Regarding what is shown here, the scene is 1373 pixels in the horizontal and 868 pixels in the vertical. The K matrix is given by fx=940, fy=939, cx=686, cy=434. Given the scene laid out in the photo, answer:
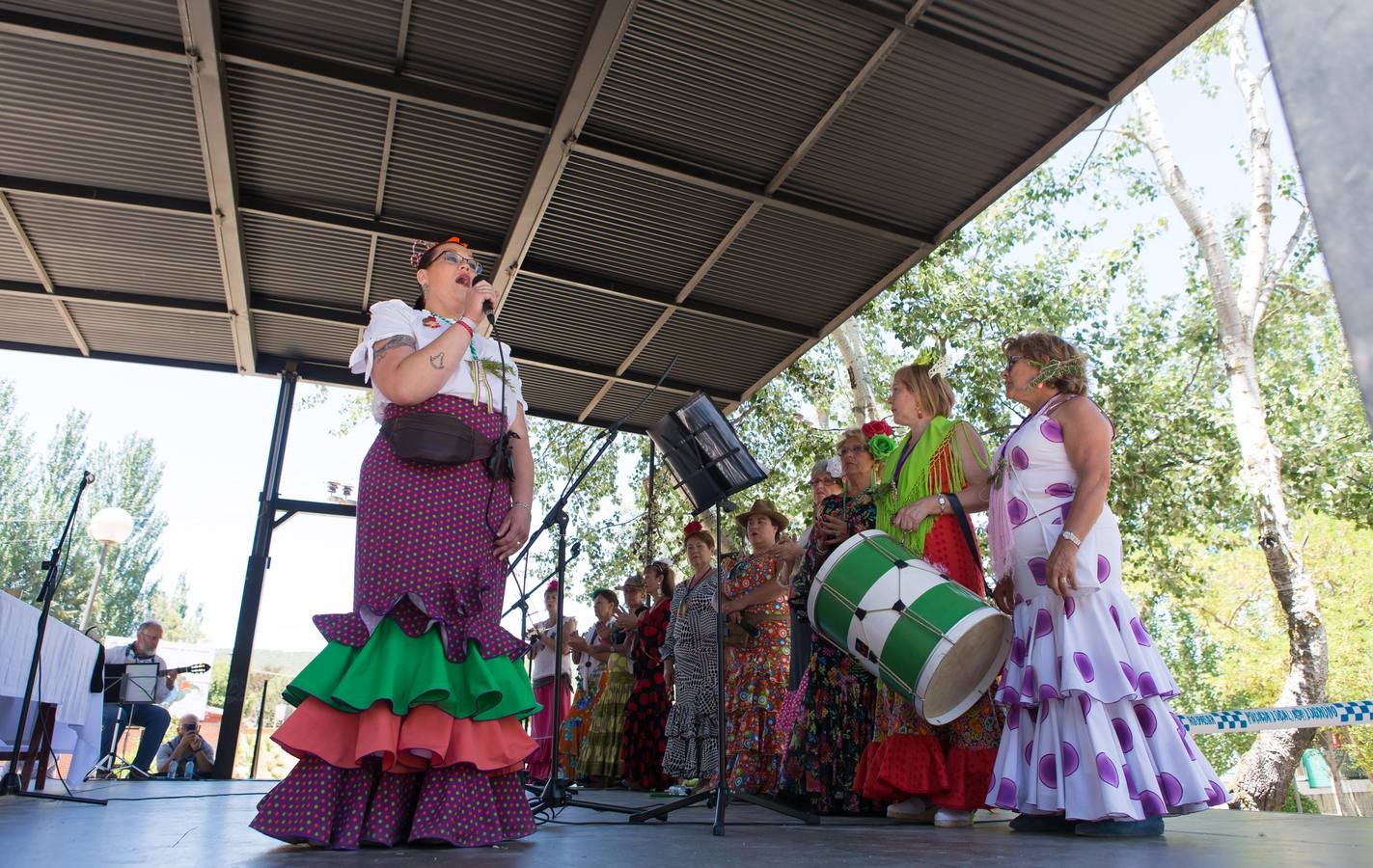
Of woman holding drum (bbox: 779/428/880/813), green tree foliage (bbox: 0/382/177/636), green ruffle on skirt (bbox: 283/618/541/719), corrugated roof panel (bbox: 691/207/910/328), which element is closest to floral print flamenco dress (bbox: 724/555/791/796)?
woman holding drum (bbox: 779/428/880/813)

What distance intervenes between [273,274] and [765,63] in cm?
371

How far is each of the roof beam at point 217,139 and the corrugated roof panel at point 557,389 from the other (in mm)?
1987

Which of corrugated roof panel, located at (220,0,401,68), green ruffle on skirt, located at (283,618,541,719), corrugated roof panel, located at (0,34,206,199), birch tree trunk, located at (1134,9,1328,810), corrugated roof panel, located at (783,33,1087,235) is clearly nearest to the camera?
green ruffle on skirt, located at (283,618,541,719)

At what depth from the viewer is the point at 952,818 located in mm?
3514

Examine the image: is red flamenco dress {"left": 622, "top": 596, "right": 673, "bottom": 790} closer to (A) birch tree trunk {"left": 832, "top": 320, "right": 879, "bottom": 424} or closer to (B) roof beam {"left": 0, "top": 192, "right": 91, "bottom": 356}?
(A) birch tree trunk {"left": 832, "top": 320, "right": 879, "bottom": 424}

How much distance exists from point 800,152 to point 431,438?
3.06 meters

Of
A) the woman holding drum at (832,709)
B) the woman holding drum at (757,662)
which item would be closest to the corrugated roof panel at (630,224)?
the woman holding drum at (832,709)

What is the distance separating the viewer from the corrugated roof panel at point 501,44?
13.8 ft

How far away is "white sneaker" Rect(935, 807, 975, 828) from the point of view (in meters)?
3.49

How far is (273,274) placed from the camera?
248 inches

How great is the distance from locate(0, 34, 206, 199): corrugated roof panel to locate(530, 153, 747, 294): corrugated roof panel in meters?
1.93

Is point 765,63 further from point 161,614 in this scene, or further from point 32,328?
point 161,614

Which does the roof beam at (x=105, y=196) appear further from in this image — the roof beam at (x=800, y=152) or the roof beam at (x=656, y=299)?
the roof beam at (x=800, y=152)

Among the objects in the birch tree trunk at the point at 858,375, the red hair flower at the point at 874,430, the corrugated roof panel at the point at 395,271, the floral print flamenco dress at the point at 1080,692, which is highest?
the birch tree trunk at the point at 858,375
